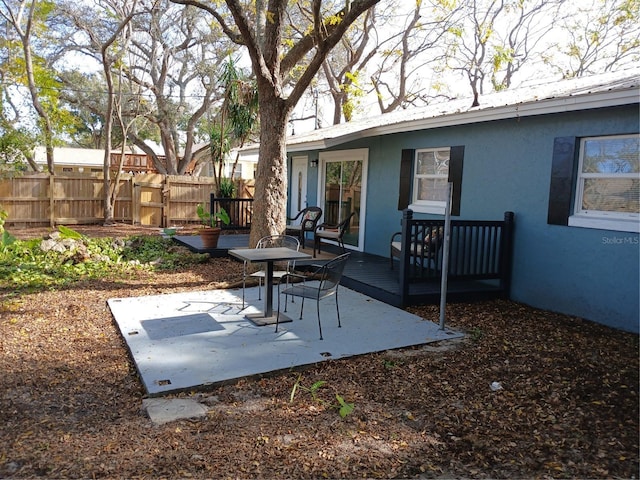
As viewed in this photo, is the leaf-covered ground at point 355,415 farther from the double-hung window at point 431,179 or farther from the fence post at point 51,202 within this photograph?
the fence post at point 51,202

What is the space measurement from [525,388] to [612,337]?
77.1 inches

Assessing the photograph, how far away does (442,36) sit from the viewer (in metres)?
18.4

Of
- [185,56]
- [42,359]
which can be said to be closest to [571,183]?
[42,359]

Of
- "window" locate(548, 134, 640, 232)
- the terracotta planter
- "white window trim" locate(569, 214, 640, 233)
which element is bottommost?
the terracotta planter

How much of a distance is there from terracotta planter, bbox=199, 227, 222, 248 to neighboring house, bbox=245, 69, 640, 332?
3.46m

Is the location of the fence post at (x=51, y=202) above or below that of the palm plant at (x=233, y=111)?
below

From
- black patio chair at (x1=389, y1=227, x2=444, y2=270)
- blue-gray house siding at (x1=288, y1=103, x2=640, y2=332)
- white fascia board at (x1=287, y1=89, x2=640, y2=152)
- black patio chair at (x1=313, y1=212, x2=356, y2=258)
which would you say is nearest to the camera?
white fascia board at (x1=287, y1=89, x2=640, y2=152)

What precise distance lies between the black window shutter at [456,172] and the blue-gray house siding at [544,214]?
0.24 ft

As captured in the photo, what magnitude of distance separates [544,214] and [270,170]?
411 cm

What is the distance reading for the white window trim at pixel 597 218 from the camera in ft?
17.0

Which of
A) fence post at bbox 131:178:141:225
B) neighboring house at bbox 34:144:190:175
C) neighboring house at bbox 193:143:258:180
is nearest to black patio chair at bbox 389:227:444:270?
fence post at bbox 131:178:141:225

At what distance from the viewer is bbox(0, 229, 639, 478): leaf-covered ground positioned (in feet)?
8.66

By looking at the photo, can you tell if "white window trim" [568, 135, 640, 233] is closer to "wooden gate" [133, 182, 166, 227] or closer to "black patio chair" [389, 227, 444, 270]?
"black patio chair" [389, 227, 444, 270]

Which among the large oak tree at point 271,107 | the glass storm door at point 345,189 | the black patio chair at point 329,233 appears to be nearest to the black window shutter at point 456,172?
the black patio chair at point 329,233
